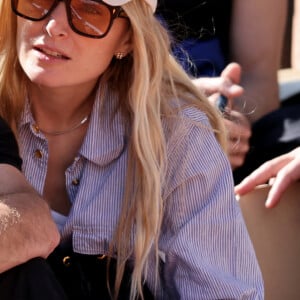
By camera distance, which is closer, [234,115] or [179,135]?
[179,135]

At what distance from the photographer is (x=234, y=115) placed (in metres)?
2.40

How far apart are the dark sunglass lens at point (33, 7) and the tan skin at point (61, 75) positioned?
2 cm

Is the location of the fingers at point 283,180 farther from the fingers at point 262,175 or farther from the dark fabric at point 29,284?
the dark fabric at point 29,284

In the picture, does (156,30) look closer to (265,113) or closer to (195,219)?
(195,219)

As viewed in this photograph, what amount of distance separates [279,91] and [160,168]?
857mm

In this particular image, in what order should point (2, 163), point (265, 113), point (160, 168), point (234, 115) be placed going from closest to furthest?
1. point (2, 163)
2. point (160, 168)
3. point (234, 115)
4. point (265, 113)

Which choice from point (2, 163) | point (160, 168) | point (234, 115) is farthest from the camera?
point (234, 115)

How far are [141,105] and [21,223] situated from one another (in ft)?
1.34

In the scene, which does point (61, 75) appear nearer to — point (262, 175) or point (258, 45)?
point (262, 175)

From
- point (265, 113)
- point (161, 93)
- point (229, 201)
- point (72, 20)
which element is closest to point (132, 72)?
point (161, 93)

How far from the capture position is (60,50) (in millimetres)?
1919

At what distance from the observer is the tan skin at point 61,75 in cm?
192

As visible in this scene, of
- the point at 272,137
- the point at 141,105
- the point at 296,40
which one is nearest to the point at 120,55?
the point at 141,105

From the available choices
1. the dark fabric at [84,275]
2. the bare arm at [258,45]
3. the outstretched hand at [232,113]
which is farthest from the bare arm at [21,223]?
the bare arm at [258,45]
